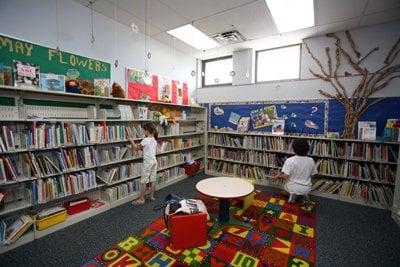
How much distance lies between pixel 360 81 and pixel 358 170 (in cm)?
165

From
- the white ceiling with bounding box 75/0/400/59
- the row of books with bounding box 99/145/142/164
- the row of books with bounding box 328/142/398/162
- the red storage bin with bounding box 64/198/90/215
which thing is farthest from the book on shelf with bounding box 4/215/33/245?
the row of books with bounding box 328/142/398/162

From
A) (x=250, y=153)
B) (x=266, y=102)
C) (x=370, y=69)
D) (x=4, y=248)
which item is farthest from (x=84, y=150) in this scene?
(x=370, y=69)

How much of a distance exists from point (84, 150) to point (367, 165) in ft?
15.5

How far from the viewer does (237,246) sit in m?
2.37

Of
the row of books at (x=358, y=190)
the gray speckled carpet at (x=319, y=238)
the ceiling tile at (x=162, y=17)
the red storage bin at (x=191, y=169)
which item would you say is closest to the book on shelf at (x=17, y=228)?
the gray speckled carpet at (x=319, y=238)

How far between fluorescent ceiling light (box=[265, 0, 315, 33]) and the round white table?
274cm

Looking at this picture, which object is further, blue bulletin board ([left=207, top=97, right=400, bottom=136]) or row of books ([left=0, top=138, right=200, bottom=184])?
blue bulletin board ([left=207, top=97, right=400, bottom=136])

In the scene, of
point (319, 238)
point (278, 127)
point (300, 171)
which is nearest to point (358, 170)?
point (300, 171)

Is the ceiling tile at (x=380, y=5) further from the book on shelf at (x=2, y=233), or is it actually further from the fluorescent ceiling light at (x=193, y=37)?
the book on shelf at (x=2, y=233)

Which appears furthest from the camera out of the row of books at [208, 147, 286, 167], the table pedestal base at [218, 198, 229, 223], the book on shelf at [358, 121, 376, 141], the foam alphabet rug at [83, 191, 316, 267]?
the row of books at [208, 147, 286, 167]

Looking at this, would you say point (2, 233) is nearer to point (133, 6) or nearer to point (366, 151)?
point (133, 6)

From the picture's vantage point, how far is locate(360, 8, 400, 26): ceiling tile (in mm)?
3240

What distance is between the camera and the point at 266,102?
183 inches

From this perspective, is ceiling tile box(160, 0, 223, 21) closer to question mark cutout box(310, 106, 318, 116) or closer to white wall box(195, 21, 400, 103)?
white wall box(195, 21, 400, 103)
